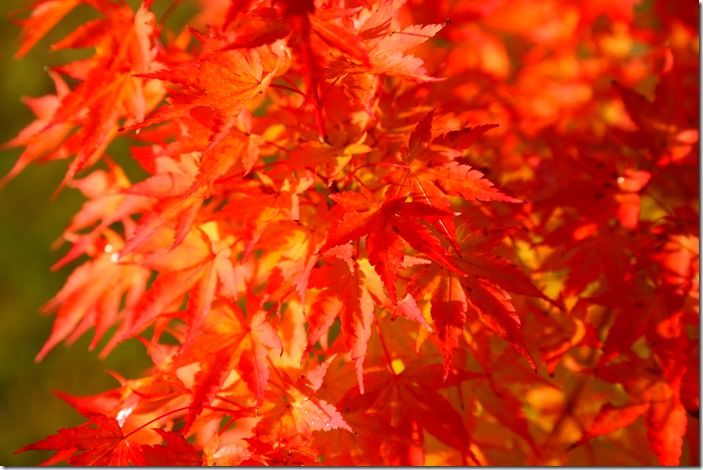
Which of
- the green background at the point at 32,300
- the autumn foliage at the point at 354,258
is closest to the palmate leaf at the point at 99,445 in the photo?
the autumn foliage at the point at 354,258

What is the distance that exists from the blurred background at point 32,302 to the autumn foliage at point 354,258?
3.67ft

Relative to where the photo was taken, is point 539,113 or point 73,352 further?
point 73,352

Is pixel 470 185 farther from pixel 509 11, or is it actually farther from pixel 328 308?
pixel 509 11

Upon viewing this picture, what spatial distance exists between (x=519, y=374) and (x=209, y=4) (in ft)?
4.01

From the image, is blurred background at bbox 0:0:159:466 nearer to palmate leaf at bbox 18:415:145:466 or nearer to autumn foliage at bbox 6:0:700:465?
autumn foliage at bbox 6:0:700:465

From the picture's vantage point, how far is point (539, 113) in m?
1.48

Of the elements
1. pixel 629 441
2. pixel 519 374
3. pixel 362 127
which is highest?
pixel 362 127

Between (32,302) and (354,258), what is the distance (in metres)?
1.74

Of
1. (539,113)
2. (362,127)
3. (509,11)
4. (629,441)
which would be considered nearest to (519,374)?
(629,441)

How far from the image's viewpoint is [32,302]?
2238 mm

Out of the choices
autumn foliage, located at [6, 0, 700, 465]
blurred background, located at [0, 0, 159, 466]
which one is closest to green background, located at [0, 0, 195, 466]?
blurred background, located at [0, 0, 159, 466]

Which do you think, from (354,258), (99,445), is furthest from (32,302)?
(354,258)

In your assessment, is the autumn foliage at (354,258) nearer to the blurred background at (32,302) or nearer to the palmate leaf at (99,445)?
the palmate leaf at (99,445)

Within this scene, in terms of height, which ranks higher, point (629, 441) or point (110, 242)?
point (110, 242)
